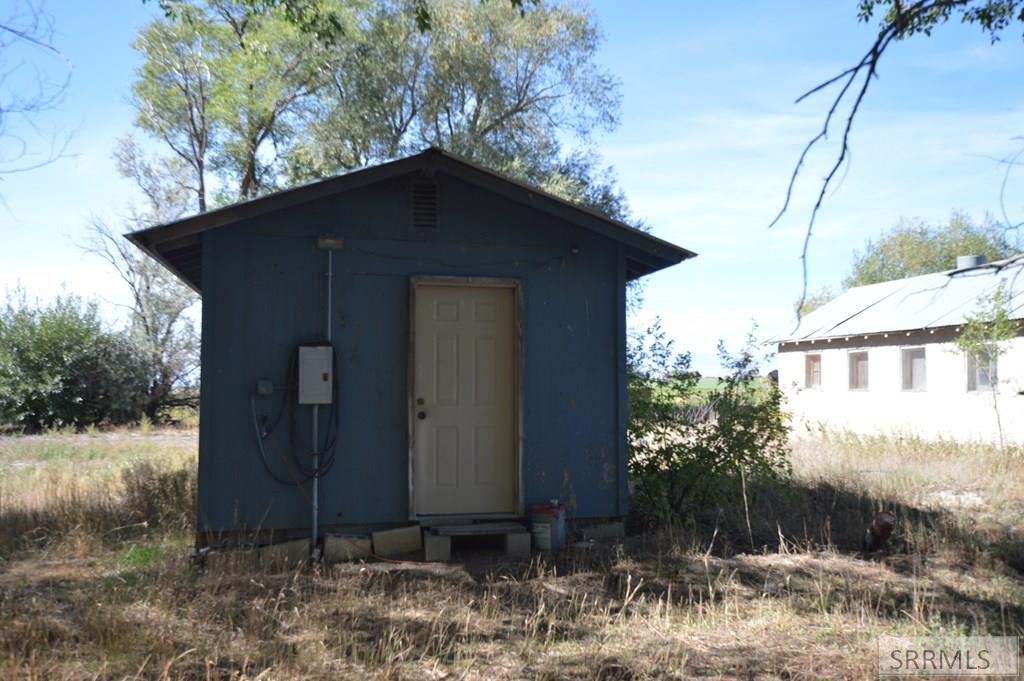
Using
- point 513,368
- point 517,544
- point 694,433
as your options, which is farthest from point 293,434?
point 694,433

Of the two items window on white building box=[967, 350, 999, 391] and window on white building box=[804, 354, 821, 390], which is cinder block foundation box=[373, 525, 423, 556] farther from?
window on white building box=[804, 354, 821, 390]

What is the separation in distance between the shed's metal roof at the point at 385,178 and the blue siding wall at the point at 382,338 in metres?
0.24

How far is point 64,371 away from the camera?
807 inches

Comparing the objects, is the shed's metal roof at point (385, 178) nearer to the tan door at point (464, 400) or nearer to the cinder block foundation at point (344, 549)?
the tan door at point (464, 400)

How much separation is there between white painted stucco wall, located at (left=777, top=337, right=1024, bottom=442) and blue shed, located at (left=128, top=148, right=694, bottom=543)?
7296 millimetres

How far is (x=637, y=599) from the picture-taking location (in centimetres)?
622


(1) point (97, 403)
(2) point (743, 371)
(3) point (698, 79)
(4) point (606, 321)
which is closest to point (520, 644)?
(3) point (698, 79)

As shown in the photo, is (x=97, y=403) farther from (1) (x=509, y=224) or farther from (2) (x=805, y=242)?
(2) (x=805, y=242)

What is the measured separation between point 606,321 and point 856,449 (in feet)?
25.5

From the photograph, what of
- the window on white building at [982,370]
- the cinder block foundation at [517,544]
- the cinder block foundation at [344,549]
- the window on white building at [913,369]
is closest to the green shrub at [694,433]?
the cinder block foundation at [517,544]

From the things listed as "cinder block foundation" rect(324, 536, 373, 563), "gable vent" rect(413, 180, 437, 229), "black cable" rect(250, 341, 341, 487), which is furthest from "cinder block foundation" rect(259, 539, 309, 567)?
"gable vent" rect(413, 180, 437, 229)

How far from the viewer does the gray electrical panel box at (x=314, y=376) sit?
24.5ft

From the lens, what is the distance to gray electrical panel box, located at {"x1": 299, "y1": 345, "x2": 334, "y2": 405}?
7.48 m

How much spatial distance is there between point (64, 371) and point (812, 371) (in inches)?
727
